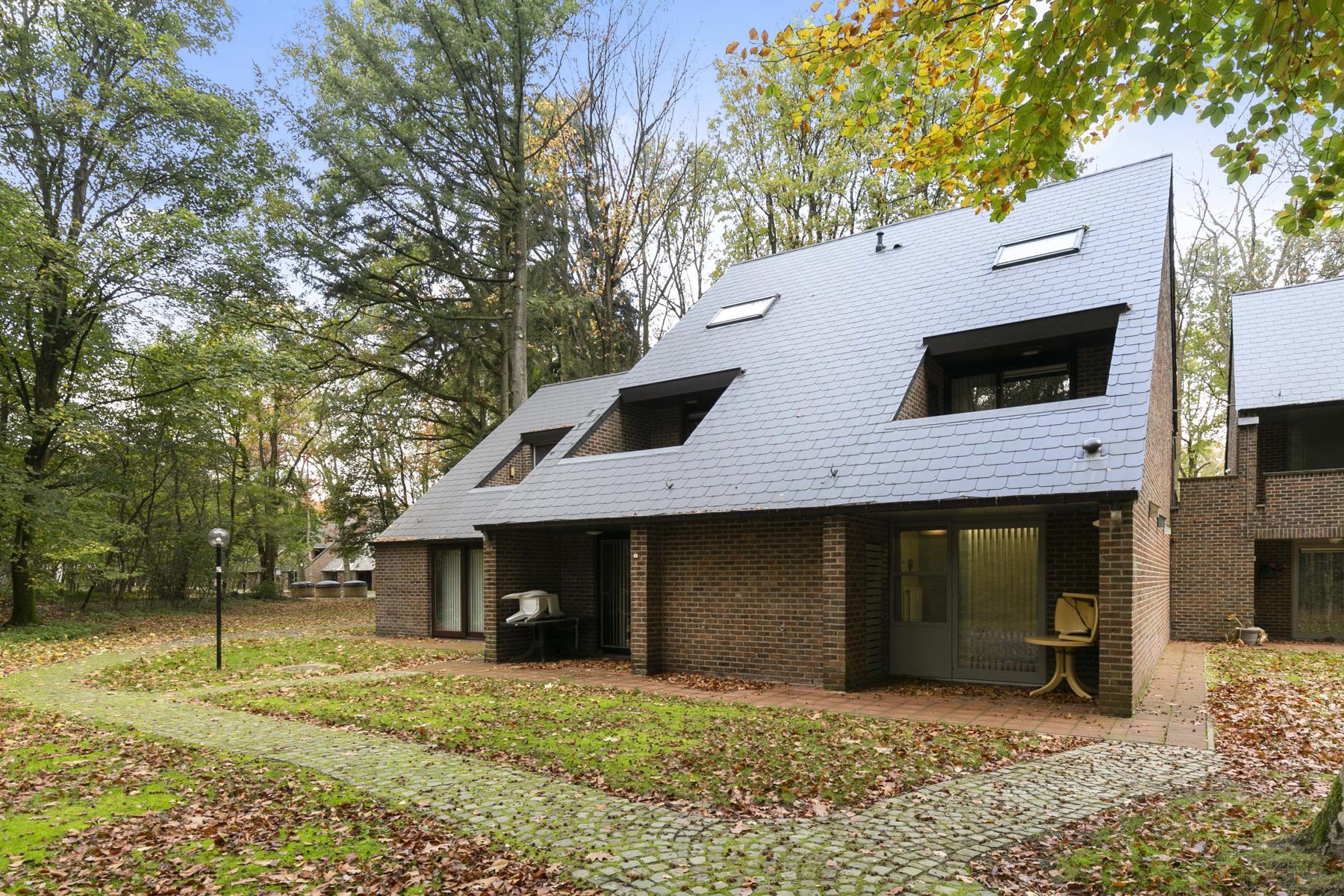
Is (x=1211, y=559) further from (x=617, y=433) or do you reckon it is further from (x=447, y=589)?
(x=447, y=589)

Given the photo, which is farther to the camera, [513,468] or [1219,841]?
[513,468]

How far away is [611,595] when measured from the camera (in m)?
14.5

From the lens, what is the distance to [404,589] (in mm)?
18484

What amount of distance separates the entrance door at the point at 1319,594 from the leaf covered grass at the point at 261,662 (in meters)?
18.0

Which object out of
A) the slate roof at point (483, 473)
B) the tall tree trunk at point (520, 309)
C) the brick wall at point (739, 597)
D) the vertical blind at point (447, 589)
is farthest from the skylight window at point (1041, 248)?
the tall tree trunk at point (520, 309)

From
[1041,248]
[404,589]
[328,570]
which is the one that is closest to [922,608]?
[1041,248]

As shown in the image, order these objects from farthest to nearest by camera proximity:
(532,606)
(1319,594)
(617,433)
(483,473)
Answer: (483,473) → (1319,594) → (617,433) → (532,606)

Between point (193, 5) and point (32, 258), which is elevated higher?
point (193, 5)

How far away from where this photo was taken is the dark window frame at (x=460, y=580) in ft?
57.3

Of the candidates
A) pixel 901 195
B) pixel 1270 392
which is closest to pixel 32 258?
pixel 901 195

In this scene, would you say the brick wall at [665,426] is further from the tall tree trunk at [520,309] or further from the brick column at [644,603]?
the tall tree trunk at [520,309]

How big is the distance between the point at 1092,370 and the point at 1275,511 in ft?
A: 29.9

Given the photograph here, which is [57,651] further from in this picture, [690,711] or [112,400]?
[690,711]

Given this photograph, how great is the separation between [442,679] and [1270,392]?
57.7 ft
